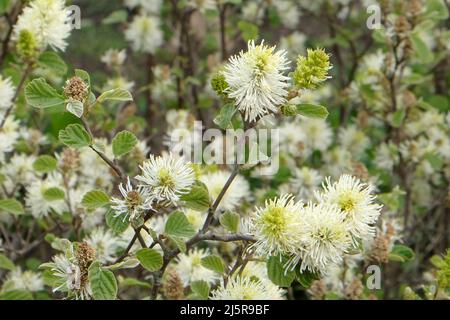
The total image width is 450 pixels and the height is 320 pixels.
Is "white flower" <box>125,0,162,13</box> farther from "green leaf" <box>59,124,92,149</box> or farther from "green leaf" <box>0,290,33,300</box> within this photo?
"green leaf" <box>59,124,92,149</box>

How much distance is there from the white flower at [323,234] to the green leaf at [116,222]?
0.29 m

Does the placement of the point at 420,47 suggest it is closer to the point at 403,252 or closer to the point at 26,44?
the point at 403,252

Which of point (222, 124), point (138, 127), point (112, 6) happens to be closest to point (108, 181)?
point (138, 127)

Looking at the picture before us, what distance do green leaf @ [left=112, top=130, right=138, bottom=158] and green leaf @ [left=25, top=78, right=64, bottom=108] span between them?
11 cm

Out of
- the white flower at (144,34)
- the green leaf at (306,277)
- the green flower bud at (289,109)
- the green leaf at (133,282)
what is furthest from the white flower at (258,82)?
the white flower at (144,34)

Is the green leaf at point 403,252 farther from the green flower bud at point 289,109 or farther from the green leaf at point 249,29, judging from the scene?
the green leaf at point 249,29

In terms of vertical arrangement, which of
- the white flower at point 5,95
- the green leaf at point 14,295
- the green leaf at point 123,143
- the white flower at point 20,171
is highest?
the white flower at point 5,95

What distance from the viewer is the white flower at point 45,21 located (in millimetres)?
1679

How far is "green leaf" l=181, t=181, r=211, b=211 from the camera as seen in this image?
1.27 meters

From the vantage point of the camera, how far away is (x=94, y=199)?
127 centimetres

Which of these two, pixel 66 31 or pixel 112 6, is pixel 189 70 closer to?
pixel 66 31

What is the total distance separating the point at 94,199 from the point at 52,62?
22.5 inches

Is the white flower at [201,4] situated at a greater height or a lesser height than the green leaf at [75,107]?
greater
